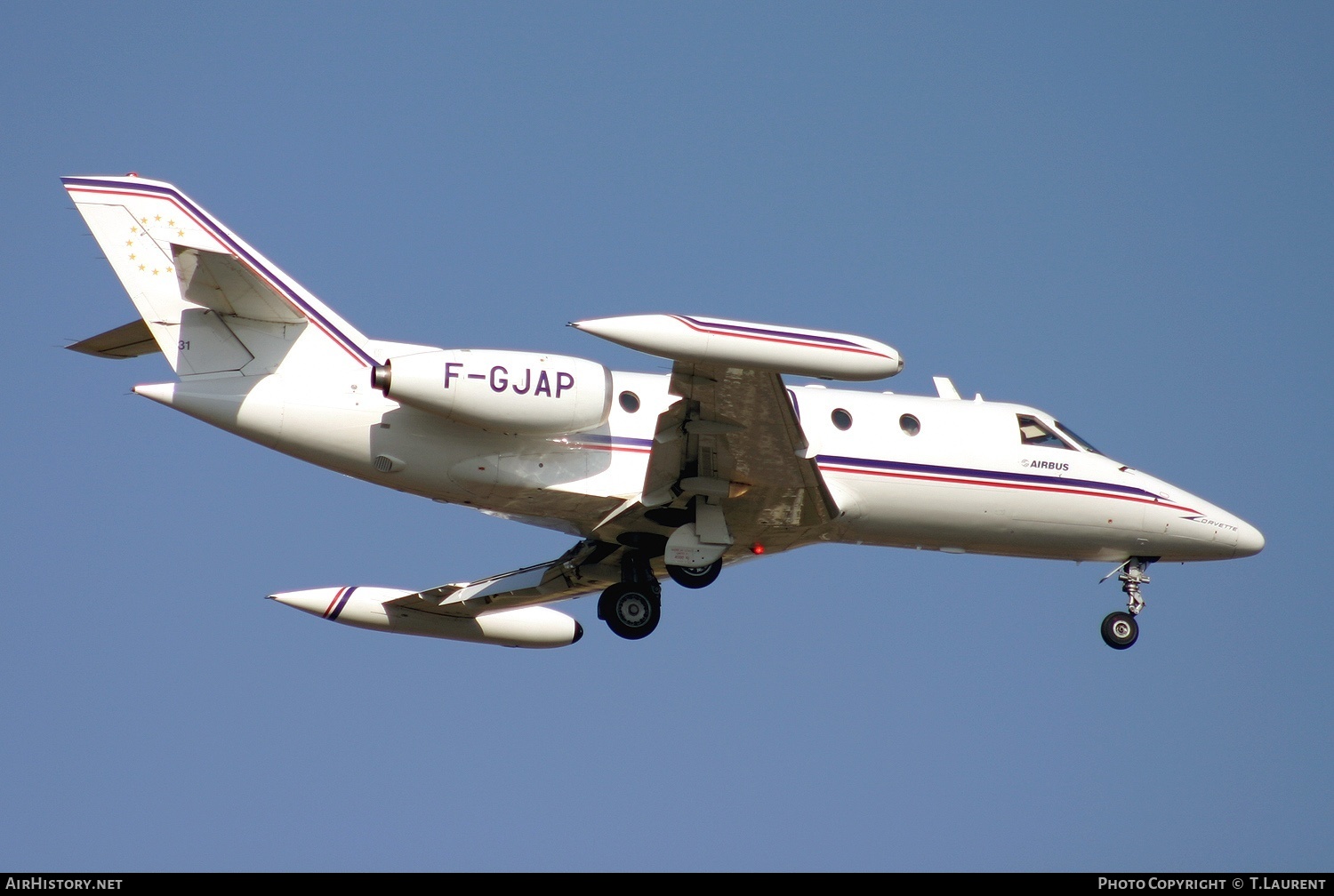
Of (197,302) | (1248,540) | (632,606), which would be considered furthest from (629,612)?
(1248,540)

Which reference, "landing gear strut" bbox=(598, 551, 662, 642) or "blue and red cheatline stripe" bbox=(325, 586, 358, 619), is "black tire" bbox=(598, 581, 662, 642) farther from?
"blue and red cheatline stripe" bbox=(325, 586, 358, 619)

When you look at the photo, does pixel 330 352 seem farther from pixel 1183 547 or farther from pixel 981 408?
pixel 1183 547

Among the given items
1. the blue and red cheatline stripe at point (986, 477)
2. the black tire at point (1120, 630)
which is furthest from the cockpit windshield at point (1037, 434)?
the black tire at point (1120, 630)

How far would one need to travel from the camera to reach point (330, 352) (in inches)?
770

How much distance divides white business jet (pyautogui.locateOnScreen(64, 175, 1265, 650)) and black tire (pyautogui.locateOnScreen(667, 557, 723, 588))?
0.03 m

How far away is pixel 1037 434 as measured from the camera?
74.1 ft

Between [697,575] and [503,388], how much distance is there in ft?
13.0

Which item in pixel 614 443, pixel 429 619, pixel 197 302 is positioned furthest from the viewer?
pixel 429 619

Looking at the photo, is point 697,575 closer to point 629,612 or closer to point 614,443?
point 629,612

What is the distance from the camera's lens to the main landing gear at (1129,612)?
76.0 ft

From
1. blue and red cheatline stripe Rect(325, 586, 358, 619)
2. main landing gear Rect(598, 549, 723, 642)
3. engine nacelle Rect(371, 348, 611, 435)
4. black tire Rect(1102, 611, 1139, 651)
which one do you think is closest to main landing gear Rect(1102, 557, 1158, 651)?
black tire Rect(1102, 611, 1139, 651)

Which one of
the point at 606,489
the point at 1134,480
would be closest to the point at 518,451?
the point at 606,489

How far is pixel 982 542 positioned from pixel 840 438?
9.05ft

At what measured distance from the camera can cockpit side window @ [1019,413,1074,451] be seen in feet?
73.7
